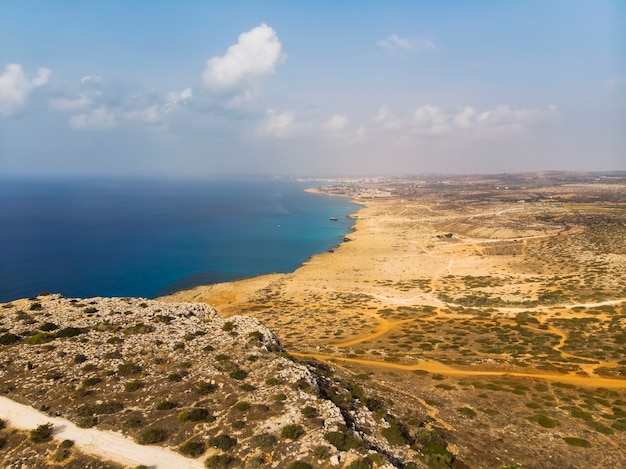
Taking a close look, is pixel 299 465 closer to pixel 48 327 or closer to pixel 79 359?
pixel 79 359

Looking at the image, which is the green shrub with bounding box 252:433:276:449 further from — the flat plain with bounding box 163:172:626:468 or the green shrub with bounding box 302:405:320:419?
the flat plain with bounding box 163:172:626:468

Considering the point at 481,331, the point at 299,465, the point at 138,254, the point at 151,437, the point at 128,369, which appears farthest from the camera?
the point at 138,254

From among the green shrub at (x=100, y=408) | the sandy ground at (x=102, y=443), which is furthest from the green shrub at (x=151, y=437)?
the green shrub at (x=100, y=408)

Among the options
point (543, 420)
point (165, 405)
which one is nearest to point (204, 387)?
point (165, 405)

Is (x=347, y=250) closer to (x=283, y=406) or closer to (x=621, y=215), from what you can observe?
(x=283, y=406)

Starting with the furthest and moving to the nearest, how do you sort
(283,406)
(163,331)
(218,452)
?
(163,331)
(283,406)
(218,452)

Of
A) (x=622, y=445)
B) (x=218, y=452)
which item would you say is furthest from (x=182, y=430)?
(x=622, y=445)

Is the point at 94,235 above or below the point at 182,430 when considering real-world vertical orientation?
below
